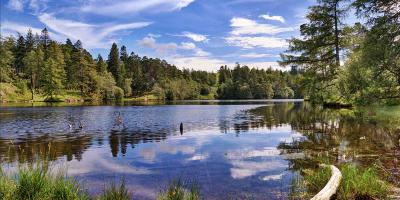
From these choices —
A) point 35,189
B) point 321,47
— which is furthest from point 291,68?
point 35,189

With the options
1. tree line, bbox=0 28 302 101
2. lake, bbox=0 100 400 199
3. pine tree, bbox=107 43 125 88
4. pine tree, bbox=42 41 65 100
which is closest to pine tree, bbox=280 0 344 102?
lake, bbox=0 100 400 199

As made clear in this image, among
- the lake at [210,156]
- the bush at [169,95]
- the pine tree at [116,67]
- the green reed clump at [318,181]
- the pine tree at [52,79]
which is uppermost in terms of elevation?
the pine tree at [116,67]

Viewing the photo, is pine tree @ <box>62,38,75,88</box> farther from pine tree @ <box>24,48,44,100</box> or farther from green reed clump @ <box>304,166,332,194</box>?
green reed clump @ <box>304,166,332,194</box>

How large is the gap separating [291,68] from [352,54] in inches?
729

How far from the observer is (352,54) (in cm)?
4200

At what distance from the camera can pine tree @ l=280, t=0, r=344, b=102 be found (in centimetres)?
4609

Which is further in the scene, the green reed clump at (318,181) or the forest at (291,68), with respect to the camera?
the forest at (291,68)

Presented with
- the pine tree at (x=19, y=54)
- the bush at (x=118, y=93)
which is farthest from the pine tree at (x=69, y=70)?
the bush at (x=118, y=93)

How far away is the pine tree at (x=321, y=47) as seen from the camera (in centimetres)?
4609

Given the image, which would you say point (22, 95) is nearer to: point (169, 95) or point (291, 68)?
point (169, 95)

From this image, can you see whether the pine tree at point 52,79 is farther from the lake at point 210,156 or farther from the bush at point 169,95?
the lake at point 210,156

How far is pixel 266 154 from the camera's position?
20297 millimetres

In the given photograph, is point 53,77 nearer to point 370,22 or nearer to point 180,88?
point 180,88

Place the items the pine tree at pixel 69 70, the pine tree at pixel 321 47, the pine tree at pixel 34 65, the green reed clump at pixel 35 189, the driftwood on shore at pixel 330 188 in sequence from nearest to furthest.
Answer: the green reed clump at pixel 35 189 → the driftwood on shore at pixel 330 188 → the pine tree at pixel 321 47 → the pine tree at pixel 34 65 → the pine tree at pixel 69 70
